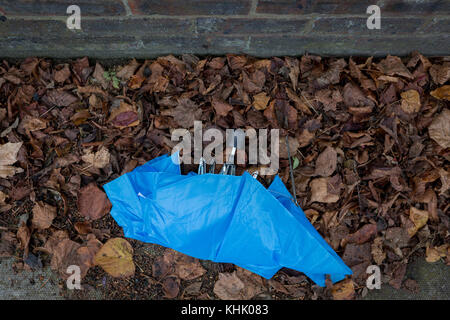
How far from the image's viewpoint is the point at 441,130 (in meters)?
1.56

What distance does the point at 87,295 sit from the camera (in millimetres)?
1598

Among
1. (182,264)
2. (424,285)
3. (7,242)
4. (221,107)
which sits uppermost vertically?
(221,107)

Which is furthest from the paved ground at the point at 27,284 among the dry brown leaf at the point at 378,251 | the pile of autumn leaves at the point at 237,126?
the dry brown leaf at the point at 378,251

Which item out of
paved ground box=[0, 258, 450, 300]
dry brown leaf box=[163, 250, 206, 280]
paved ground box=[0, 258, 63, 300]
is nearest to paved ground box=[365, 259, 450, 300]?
paved ground box=[0, 258, 450, 300]

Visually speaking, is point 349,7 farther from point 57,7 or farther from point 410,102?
point 57,7

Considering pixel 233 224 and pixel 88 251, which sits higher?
pixel 233 224

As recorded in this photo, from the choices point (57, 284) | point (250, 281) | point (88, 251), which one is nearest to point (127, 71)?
point (88, 251)

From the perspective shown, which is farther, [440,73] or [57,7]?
[440,73]

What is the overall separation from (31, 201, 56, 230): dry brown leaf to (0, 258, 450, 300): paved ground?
27 centimetres

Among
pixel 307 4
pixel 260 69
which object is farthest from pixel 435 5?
pixel 260 69

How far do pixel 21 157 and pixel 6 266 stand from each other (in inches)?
24.8

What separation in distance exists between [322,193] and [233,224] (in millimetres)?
558

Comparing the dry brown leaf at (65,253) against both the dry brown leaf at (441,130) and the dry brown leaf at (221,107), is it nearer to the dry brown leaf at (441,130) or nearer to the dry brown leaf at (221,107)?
the dry brown leaf at (221,107)

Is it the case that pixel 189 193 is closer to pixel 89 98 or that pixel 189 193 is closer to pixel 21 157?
pixel 89 98
